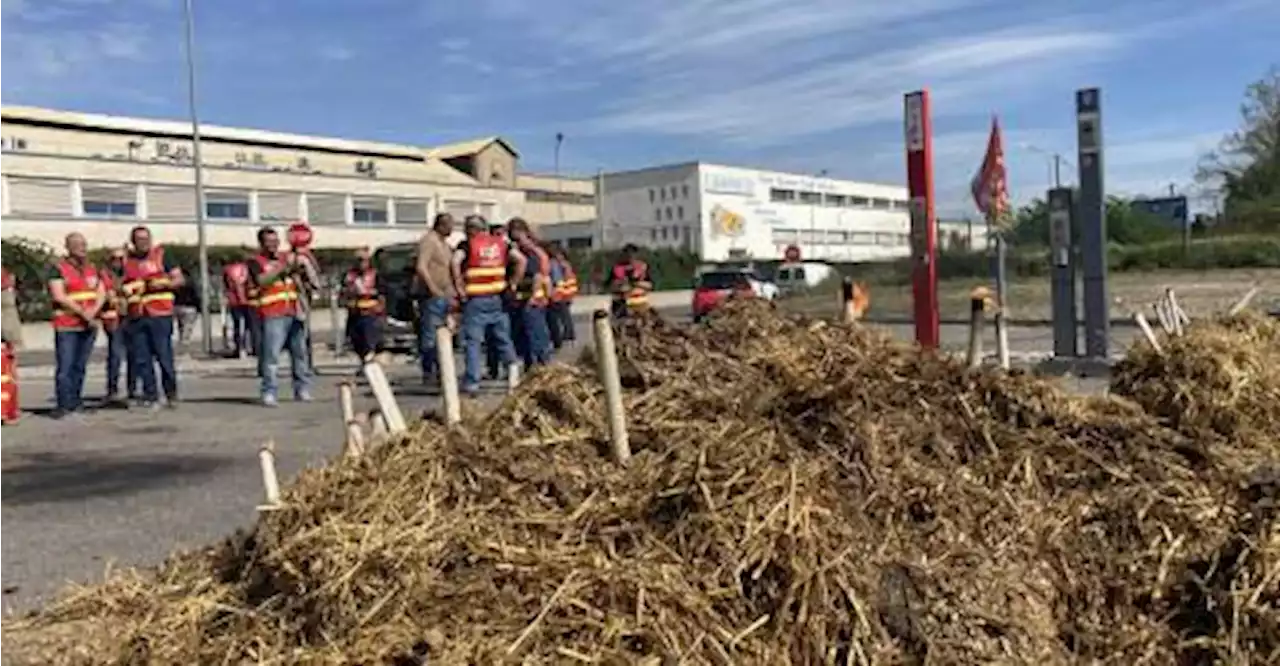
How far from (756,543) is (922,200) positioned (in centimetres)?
1041

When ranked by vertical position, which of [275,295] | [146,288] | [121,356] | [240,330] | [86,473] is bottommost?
[86,473]

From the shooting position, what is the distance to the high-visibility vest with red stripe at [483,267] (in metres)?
12.8

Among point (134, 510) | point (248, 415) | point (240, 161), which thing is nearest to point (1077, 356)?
point (248, 415)

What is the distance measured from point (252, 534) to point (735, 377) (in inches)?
71.4

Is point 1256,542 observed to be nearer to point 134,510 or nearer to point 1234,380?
point 1234,380

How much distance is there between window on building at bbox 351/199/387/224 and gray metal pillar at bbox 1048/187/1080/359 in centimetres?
6700

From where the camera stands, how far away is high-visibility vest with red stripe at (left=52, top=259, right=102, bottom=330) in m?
12.9

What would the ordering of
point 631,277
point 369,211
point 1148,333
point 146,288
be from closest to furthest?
point 1148,333 → point 146,288 → point 631,277 → point 369,211

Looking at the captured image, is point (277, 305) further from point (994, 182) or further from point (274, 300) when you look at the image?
point (994, 182)

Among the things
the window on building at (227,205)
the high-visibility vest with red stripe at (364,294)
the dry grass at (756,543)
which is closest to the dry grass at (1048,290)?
the high-visibility vest with red stripe at (364,294)

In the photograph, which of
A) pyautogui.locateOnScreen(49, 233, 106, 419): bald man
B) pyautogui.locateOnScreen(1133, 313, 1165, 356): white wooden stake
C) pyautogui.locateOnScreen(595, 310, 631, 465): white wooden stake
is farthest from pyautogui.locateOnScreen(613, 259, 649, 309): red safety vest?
pyautogui.locateOnScreen(595, 310, 631, 465): white wooden stake

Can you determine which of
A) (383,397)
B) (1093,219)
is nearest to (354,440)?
(383,397)

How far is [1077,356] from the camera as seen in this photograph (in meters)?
15.3

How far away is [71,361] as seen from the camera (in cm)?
1313
